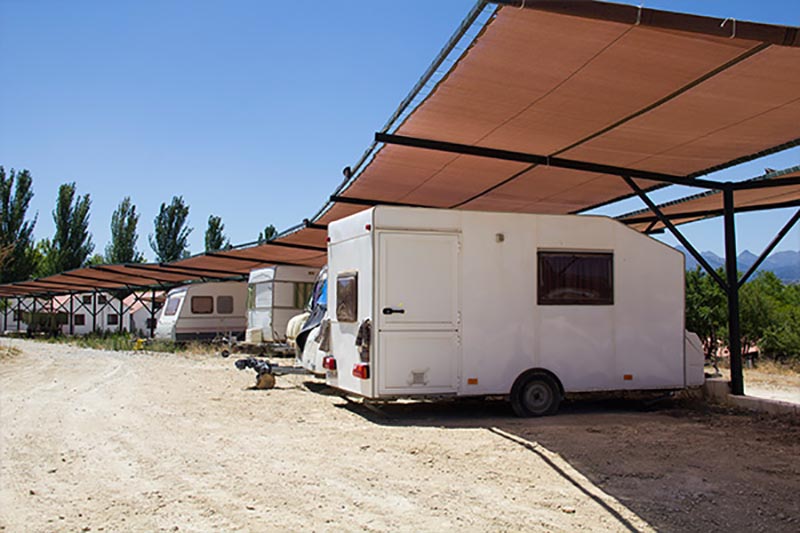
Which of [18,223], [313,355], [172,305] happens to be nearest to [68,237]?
[18,223]

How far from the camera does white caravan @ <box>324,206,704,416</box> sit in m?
8.16

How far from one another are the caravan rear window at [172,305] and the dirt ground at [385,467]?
1300 cm

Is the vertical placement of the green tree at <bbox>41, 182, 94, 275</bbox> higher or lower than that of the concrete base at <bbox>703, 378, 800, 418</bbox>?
higher

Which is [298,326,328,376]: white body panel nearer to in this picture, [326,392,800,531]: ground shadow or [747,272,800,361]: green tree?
[326,392,800,531]: ground shadow

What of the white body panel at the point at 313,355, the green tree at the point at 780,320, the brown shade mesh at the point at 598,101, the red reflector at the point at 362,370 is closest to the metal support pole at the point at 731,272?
the brown shade mesh at the point at 598,101

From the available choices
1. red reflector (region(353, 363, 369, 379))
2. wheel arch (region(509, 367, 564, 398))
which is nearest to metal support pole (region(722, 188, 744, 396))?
wheel arch (region(509, 367, 564, 398))

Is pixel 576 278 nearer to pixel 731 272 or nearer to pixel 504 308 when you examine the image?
pixel 504 308

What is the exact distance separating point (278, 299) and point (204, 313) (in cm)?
518

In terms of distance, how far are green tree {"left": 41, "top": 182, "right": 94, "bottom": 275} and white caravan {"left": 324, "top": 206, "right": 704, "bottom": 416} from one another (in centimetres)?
4340

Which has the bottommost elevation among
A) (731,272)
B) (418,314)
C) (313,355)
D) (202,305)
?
(313,355)

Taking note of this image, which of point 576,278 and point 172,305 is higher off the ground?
point 576,278

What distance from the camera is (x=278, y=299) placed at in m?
18.4

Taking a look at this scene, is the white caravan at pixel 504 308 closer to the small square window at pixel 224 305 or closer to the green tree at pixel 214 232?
the small square window at pixel 224 305

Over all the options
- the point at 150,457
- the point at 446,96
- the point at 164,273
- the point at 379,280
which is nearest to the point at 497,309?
the point at 379,280
